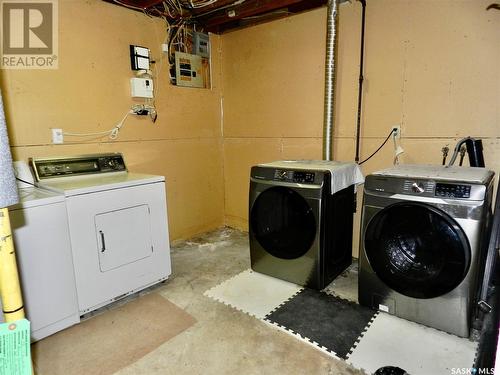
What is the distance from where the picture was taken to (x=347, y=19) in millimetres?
2729

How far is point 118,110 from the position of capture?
284 centimetres

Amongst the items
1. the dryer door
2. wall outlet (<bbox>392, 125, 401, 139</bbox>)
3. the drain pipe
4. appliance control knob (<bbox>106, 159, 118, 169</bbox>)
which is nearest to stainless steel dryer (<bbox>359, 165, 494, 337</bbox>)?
the dryer door

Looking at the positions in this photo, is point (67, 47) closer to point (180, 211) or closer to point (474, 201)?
point (180, 211)

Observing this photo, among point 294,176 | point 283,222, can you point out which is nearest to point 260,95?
point 294,176

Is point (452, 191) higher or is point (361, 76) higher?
point (361, 76)

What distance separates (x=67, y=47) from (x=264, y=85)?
1845 millimetres

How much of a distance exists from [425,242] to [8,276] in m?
2.05

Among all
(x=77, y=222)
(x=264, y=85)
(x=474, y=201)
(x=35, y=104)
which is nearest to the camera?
(x=474, y=201)

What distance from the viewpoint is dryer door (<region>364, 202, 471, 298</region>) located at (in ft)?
→ 5.65

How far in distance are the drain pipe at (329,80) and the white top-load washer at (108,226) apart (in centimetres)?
149

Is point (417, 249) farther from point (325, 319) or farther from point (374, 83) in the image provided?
point (374, 83)

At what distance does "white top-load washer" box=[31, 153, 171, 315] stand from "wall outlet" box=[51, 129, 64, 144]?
0.56 feet

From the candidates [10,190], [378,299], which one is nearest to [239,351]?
[378,299]

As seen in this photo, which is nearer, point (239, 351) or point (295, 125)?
point (239, 351)
